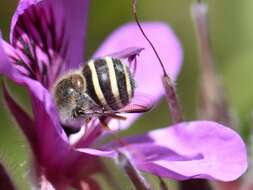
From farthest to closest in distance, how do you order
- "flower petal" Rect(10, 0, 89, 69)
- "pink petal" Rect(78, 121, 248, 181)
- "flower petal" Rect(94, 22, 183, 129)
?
"flower petal" Rect(94, 22, 183, 129) < "flower petal" Rect(10, 0, 89, 69) < "pink petal" Rect(78, 121, 248, 181)

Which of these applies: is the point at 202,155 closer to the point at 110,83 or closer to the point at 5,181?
the point at 110,83

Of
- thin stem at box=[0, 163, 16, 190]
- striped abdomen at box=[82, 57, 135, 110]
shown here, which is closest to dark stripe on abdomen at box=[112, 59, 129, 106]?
striped abdomen at box=[82, 57, 135, 110]

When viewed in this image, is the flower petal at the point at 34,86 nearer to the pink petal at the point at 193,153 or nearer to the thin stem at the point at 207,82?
the pink petal at the point at 193,153

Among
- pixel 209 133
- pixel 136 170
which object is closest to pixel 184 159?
pixel 209 133

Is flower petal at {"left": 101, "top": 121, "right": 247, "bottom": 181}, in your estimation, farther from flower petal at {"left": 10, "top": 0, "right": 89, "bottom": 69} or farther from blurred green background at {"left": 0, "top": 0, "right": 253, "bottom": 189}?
blurred green background at {"left": 0, "top": 0, "right": 253, "bottom": 189}

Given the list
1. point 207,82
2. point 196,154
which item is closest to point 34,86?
point 196,154

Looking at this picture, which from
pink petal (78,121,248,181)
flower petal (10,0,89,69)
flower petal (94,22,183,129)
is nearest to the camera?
pink petal (78,121,248,181)

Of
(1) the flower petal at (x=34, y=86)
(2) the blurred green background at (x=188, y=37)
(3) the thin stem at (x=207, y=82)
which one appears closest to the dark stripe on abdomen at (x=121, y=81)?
(1) the flower petal at (x=34, y=86)
